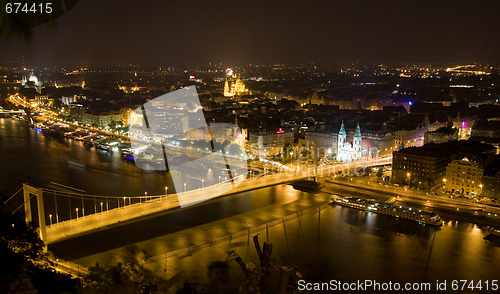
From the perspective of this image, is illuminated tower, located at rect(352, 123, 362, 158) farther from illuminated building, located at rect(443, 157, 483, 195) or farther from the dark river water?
the dark river water

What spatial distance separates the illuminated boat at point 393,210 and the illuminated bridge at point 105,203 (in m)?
1.09

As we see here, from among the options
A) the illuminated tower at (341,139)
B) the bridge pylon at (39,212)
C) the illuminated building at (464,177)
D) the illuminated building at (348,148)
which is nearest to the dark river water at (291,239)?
the bridge pylon at (39,212)

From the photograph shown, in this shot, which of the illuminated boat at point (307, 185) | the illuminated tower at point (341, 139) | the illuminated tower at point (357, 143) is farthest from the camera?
the illuminated tower at point (341, 139)

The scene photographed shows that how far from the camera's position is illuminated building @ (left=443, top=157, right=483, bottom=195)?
20.2 feet

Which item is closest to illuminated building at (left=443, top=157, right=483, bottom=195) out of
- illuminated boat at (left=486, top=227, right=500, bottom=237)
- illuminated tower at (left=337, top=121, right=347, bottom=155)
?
illuminated boat at (left=486, top=227, right=500, bottom=237)

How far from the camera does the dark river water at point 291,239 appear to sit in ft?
12.3

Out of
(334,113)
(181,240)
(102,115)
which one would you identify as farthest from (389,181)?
(102,115)

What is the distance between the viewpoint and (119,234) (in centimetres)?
423

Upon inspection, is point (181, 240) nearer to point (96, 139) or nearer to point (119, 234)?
point (119, 234)

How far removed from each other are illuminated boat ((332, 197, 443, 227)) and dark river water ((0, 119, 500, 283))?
10 cm
